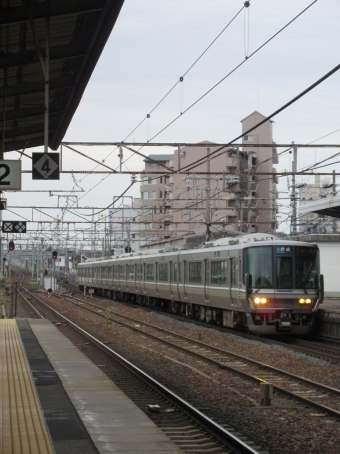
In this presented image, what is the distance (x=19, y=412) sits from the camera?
8.98 m

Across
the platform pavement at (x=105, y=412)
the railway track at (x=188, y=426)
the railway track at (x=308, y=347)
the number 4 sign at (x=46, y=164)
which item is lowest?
the railway track at (x=188, y=426)

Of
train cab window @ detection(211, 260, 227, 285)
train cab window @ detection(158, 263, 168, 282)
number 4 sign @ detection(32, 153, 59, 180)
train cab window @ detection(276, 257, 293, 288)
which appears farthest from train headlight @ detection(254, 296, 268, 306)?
train cab window @ detection(158, 263, 168, 282)

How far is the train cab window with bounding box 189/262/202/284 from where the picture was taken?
24.9 meters

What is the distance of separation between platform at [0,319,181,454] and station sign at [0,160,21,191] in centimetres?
285

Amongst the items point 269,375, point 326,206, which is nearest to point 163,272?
point 326,206

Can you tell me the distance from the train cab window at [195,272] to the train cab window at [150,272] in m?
7.45

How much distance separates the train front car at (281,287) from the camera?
18844 millimetres

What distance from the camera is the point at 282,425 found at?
28.9 feet

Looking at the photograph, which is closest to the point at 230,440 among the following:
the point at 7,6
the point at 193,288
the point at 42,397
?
the point at 42,397

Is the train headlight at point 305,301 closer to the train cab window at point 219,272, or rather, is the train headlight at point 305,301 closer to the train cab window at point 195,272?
the train cab window at point 219,272

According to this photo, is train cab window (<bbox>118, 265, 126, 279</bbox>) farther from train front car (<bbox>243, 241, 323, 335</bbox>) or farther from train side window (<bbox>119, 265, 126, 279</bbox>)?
train front car (<bbox>243, 241, 323, 335</bbox>)

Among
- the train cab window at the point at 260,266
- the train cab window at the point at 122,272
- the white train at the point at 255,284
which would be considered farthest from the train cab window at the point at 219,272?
→ the train cab window at the point at 122,272

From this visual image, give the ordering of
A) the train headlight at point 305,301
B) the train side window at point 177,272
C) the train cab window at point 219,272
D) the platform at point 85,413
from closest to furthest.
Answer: the platform at point 85,413, the train headlight at point 305,301, the train cab window at point 219,272, the train side window at point 177,272

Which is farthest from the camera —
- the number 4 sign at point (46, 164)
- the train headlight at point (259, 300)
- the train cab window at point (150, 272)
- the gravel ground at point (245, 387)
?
the train cab window at point (150, 272)
